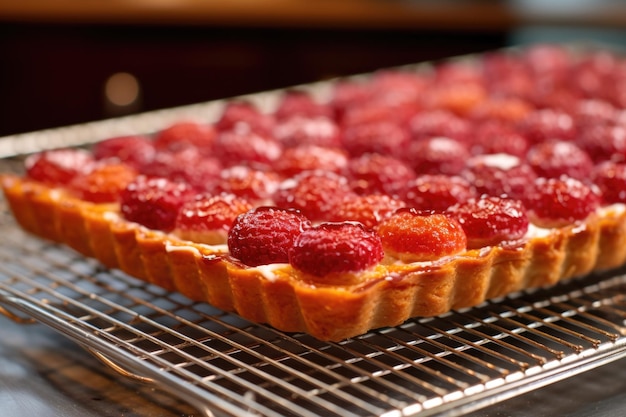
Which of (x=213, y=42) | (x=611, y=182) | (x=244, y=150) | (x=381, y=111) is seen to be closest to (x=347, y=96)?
(x=381, y=111)

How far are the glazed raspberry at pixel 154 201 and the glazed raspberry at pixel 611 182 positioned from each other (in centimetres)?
112

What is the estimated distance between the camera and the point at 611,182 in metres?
2.69

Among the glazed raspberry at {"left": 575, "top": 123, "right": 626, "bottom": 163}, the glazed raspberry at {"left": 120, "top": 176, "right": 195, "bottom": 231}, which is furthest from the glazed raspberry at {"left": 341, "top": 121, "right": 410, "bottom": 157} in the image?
the glazed raspberry at {"left": 120, "top": 176, "right": 195, "bottom": 231}

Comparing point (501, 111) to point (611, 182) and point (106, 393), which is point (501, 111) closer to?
point (611, 182)

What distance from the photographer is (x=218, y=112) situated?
415 centimetres

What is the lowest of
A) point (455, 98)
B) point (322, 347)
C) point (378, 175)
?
point (322, 347)

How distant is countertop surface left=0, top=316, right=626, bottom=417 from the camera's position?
2045 millimetres

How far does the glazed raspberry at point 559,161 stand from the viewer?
278 cm

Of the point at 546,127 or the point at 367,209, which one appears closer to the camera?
the point at 367,209

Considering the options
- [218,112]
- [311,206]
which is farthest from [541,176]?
[218,112]

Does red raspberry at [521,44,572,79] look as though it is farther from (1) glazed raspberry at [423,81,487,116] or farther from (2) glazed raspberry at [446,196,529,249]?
(2) glazed raspberry at [446,196,529,249]

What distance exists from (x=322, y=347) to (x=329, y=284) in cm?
25

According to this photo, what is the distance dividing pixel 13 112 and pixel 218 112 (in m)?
2.23

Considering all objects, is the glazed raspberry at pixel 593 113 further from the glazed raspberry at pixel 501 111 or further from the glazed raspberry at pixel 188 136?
the glazed raspberry at pixel 188 136
